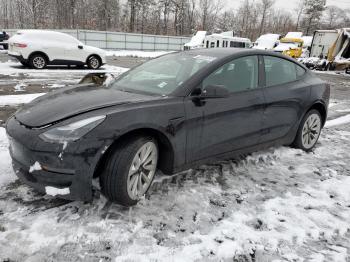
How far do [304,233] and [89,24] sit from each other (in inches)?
2522

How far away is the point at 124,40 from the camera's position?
33.2 m

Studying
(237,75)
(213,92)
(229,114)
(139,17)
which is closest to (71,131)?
(213,92)

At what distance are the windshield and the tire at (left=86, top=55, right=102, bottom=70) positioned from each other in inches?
439

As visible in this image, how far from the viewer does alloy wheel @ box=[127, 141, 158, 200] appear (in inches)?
108

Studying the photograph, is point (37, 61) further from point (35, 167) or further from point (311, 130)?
point (35, 167)

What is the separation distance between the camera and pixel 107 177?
2605mm

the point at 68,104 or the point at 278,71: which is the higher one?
the point at 278,71

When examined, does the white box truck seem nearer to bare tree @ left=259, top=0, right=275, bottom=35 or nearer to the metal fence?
the metal fence

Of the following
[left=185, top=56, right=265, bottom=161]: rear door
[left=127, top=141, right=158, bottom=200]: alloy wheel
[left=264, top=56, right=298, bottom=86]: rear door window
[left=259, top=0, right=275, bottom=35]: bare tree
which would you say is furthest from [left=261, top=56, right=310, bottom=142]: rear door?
[left=259, top=0, right=275, bottom=35]: bare tree

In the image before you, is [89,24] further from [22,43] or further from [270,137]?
[270,137]

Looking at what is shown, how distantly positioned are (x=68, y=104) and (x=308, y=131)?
3.49 m

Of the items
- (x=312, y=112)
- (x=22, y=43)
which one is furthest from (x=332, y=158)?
(x=22, y=43)

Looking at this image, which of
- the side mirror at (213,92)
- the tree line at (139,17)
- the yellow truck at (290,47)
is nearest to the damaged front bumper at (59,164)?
the side mirror at (213,92)

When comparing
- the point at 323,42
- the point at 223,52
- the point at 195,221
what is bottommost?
the point at 195,221
